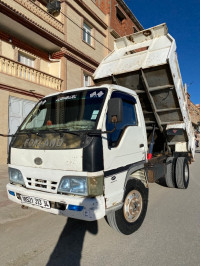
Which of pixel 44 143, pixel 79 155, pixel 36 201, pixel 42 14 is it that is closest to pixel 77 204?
pixel 79 155

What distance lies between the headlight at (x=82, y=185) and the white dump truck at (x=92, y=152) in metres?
0.01

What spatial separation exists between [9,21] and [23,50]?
166 centimetres

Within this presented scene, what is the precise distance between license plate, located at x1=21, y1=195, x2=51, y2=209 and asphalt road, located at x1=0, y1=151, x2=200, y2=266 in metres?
0.61

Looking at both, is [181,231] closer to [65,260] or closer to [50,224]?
[65,260]

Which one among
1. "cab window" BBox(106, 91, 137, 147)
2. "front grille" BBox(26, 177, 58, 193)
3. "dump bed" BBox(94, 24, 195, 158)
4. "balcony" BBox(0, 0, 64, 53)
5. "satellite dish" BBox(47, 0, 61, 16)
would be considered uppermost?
"satellite dish" BBox(47, 0, 61, 16)

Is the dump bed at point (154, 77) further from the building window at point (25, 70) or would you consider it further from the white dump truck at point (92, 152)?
the building window at point (25, 70)

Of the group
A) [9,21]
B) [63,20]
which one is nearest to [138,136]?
[9,21]

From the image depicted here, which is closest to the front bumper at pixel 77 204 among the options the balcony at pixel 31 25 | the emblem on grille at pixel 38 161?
the emblem on grille at pixel 38 161

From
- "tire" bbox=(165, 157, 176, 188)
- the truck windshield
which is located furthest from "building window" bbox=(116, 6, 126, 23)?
the truck windshield

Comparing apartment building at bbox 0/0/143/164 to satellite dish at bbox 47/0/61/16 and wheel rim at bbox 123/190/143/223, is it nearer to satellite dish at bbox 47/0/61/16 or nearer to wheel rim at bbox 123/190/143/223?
satellite dish at bbox 47/0/61/16

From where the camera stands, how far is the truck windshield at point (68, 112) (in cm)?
303

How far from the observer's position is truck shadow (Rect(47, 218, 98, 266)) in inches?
102

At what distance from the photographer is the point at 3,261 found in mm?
2584

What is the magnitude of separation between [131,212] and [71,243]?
3.34ft
